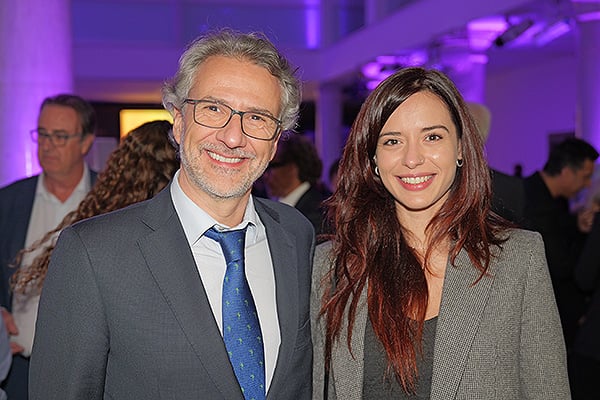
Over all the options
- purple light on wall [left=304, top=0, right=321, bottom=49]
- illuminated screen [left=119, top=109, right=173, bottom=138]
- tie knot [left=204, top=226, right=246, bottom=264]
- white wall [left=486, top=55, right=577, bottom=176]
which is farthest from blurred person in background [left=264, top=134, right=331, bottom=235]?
illuminated screen [left=119, top=109, right=173, bottom=138]

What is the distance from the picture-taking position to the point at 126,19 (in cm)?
1263

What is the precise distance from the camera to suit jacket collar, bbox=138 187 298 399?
2010mm

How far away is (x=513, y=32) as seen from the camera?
820cm

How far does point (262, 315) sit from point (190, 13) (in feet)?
37.8

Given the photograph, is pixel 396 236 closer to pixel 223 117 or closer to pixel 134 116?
pixel 223 117

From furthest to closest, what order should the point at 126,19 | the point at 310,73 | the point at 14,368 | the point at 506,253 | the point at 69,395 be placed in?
the point at 310,73 → the point at 126,19 → the point at 14,368 → the point at 506,253 → the point at 69,395

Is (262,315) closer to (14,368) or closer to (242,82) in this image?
(242,82)

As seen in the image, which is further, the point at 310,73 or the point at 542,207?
the point at 310,73

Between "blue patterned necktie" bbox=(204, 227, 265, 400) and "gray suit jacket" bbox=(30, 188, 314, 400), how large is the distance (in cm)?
6

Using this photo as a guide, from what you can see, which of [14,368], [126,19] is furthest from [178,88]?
[126,19]

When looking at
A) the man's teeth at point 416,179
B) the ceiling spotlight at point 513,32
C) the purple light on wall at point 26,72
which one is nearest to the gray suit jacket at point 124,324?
the man's teeth at point 416,179

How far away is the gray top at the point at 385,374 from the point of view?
2291mm

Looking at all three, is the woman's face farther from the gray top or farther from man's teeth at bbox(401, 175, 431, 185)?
the gray top

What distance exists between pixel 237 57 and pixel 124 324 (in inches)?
31.3
